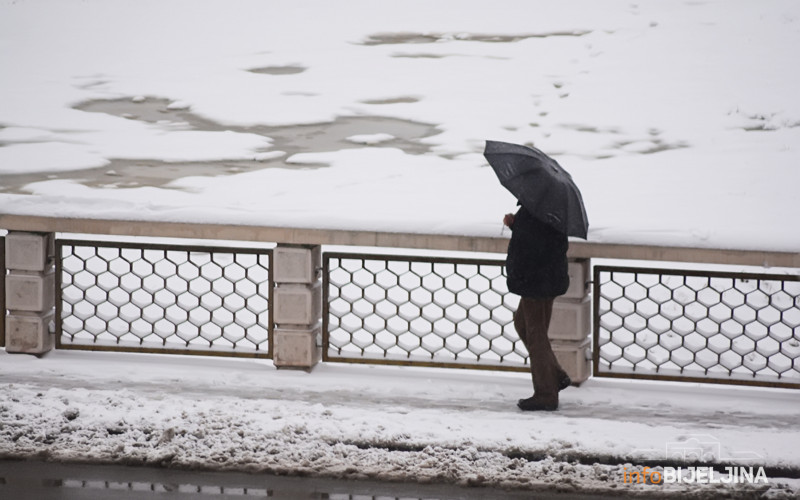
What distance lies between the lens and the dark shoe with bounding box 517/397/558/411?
6.67m

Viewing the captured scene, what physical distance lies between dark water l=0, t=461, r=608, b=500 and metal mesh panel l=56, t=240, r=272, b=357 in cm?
206

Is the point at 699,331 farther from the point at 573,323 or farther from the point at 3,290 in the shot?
the point at 3,290

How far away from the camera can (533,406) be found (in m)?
6.70

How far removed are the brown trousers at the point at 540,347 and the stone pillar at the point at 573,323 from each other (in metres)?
0.40

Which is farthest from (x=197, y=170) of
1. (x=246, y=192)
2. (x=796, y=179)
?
(x=796, y=179)

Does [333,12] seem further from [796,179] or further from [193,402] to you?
[193,402]

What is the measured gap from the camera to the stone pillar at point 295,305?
732 centimetres

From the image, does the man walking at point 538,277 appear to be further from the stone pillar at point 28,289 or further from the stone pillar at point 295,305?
the stone pillar at point 28,289

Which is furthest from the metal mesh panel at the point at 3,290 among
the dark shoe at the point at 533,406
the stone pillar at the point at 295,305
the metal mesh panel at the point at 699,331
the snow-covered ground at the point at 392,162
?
the metal mesh panel at the point at 699,331

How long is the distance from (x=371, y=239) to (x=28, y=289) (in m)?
2.69

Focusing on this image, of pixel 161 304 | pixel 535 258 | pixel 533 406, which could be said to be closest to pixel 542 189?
pixel 535 258

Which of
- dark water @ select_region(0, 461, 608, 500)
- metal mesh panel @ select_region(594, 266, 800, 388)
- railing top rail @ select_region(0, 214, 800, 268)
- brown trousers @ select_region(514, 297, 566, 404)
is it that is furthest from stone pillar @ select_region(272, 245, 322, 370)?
metal mesh panel @ select_region(594, 266, 800, 388)

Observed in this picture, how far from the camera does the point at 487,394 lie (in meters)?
7.11

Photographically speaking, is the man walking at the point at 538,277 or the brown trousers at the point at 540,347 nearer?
the man walking at the point at 538,277
